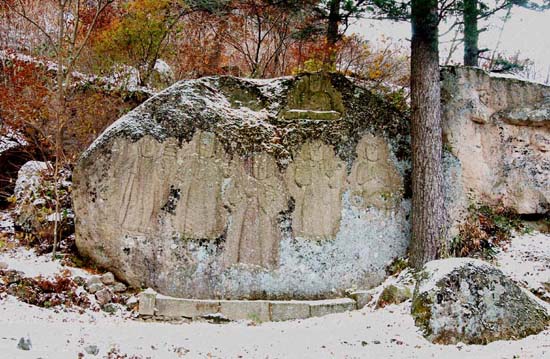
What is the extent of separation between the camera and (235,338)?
19.1 ft

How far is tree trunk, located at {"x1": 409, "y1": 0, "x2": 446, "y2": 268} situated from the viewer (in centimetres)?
778

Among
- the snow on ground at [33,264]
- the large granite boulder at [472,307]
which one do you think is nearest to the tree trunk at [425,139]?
the large granite boulder at [472,307]

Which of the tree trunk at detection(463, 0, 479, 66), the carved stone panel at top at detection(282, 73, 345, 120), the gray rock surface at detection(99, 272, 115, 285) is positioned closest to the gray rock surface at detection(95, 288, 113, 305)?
the gray rock surface at detection(99, 272, 115, 285)

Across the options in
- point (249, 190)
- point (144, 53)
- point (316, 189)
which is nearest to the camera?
point (249, 190)

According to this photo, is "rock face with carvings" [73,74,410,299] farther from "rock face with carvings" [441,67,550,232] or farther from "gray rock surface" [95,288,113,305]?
"rock face with carvings" [441,67,550,232]

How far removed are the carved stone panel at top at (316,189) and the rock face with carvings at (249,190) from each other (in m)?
0.02

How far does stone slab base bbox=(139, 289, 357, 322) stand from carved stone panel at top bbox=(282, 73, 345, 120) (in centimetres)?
315

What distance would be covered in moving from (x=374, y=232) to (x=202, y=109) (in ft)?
11.3

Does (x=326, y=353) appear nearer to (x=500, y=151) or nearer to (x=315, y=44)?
(x=500, y=151)

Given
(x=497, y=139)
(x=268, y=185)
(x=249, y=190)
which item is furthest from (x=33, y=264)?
(x=497, y=139)

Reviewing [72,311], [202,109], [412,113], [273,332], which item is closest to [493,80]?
[412,113]

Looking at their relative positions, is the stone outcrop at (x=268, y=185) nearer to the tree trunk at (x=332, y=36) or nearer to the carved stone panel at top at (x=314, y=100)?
the carved stone panel at top at (x=314, y=100)

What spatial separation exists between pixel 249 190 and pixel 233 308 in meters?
1.83

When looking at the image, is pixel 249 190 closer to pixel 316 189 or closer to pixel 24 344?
pixel 316 189
